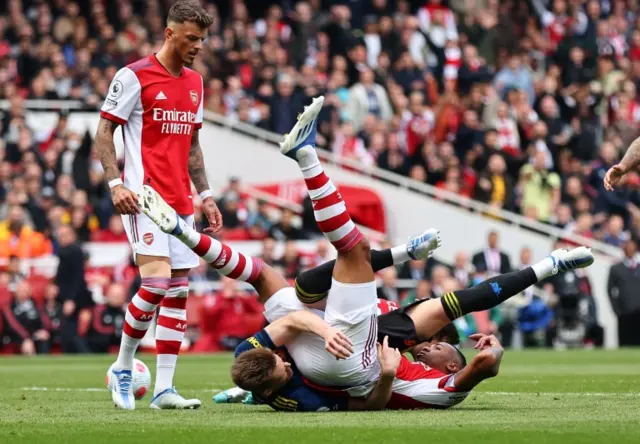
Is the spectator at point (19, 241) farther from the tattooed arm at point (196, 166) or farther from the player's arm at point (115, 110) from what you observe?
the player's arm at point (115, 110)

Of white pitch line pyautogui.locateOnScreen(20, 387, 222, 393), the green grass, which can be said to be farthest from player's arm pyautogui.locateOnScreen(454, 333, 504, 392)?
white pitch line pyautogui.locateOnScreen(20, 387, 222, 393)

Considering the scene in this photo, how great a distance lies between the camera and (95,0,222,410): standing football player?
10211mm

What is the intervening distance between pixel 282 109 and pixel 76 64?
3.88 metres

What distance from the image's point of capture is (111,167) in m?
10.1

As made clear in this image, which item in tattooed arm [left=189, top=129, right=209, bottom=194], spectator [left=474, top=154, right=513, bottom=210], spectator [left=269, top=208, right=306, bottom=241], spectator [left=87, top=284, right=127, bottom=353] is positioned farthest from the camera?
spectator [left=474, top=154, right=513, bottom=210]

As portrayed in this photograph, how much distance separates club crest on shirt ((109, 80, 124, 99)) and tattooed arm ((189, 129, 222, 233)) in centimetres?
79

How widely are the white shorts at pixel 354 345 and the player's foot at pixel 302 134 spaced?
0.91 meters

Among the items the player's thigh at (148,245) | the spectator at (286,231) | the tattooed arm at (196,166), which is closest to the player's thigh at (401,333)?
the player's thigh at (148,245)

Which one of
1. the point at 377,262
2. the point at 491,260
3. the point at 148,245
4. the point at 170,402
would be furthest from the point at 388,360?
the point at 491,260

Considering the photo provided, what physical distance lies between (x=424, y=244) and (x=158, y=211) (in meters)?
2.08

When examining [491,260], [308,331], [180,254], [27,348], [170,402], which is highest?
[180,254]

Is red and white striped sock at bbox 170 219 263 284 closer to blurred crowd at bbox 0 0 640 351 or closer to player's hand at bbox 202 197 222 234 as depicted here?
player's hand at bbox 202 197 222 234

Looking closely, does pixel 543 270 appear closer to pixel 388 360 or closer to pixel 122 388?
pixel 388 360

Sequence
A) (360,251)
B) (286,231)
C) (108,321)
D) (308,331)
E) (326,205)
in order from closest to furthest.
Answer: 1. (326,205)
2. (360,251)
3. (308,331)
4. (108,321)
5. (286,231)
